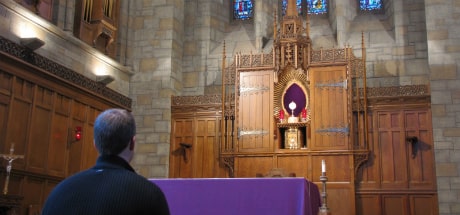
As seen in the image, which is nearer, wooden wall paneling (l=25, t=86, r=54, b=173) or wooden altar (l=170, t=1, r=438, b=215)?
wooden wall paneling (l=25, t=86, r=54, b=173)

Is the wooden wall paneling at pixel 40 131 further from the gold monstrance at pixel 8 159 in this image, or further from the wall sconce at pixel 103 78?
the wall sconce at pixel 103 78

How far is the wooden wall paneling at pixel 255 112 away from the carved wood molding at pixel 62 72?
9.31 ft

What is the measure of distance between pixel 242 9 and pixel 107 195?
13.7 metres

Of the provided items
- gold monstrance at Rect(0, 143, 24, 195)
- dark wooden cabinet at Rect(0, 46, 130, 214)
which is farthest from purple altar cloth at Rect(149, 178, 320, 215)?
dark wooden cabinet at Rect(0, 46, 130, 214)

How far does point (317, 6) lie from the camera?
14.5 m

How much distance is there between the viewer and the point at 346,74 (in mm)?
12039

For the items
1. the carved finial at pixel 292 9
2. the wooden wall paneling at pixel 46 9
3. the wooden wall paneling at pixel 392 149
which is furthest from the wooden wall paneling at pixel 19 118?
the wooden wall paneling at pixel 392 149

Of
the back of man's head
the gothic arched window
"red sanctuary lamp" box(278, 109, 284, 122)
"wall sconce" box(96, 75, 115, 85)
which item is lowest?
the back of man's head

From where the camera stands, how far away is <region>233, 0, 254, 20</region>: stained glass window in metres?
14.9

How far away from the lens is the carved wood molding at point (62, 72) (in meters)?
8.94

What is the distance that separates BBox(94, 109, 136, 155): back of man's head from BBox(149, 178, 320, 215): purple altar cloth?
297 centimetres

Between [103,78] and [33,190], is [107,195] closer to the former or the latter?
[33,190]

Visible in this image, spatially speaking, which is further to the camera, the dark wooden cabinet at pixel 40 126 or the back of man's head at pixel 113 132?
the dark wooden cabinet at pixel 40 126

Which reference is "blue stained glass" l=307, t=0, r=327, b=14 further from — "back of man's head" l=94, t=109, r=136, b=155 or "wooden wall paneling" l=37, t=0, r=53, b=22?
"back of man's head" l=94, t=109, r=136, b=155
